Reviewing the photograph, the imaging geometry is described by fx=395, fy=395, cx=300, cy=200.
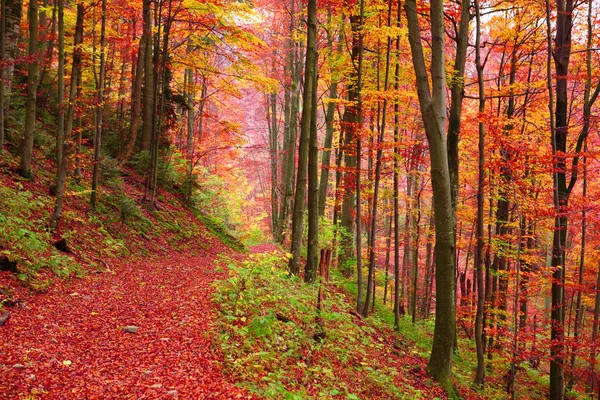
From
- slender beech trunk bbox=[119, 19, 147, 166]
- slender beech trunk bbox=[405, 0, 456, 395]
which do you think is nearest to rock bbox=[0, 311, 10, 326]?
slender beech trunk bbox=[405, 0, 456, 395]

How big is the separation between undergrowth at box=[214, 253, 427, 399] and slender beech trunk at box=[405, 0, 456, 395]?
1.01 metres

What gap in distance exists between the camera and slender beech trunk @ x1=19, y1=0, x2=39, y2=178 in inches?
374

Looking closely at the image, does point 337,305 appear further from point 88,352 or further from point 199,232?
point 199,232

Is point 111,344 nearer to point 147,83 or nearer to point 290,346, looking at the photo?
point 290,346

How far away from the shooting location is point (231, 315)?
5973mm

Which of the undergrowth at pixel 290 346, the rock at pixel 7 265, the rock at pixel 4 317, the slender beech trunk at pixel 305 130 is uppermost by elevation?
the slender beech trunk at pixel 305 130

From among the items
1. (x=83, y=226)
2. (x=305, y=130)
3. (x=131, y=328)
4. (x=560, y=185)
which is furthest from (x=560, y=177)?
(x=83, y=226)

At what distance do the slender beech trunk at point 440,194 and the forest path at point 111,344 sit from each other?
393 cm

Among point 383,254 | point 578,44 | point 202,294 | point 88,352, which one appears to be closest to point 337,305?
point 202,294

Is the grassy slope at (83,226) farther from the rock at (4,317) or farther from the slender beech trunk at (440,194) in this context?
the slender beech trunk at (440,194)

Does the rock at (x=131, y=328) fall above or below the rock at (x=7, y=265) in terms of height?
below

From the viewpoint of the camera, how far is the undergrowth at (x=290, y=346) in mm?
4805

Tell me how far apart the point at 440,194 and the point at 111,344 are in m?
5.42

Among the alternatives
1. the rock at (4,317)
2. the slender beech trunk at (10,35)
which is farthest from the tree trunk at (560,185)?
the slender beech trunk at (10,35)
